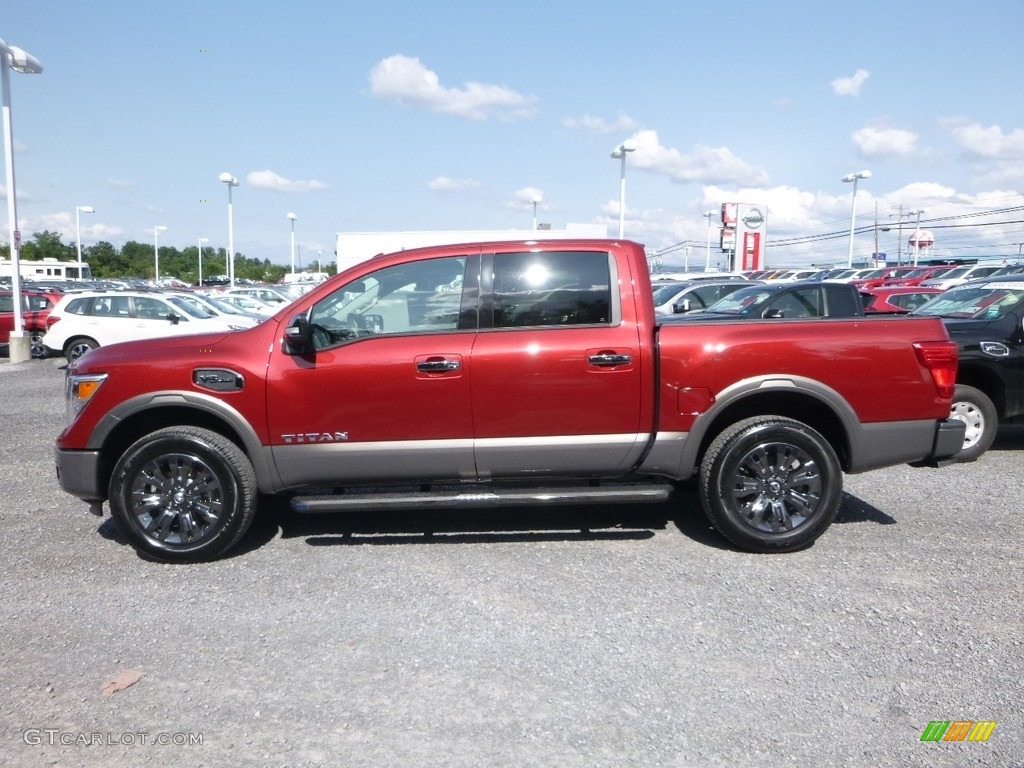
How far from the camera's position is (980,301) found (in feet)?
26.3

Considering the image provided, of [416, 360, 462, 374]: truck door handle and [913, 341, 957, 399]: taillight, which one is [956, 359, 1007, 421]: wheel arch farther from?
[416, 360, 462, 374]: truck door handle

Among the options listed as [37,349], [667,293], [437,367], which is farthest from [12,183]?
[437,367]

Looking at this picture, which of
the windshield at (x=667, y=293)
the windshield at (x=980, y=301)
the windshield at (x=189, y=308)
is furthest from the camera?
the windshield at (x=667, y=293)

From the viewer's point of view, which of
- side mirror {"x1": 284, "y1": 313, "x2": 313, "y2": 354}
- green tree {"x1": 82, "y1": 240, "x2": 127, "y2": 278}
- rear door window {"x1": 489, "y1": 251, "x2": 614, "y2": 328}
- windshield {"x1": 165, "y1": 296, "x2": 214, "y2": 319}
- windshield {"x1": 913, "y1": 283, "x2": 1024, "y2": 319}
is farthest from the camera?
green tree {"x1": 82, "y1": 240, "x2": 127, "y2": 278}

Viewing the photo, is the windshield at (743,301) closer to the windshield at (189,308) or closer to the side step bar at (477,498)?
the side step bar at (477,498)

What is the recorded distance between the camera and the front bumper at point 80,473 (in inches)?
190

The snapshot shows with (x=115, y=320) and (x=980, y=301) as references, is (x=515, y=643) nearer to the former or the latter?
(x=980, y=301)

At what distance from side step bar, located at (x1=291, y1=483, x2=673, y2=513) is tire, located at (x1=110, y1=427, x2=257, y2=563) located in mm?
387

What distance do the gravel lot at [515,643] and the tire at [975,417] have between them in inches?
62.2

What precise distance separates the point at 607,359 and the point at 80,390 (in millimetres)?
3171

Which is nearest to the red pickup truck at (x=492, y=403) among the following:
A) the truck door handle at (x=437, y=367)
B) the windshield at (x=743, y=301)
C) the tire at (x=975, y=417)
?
the truck door handle at (x=437, y=367)

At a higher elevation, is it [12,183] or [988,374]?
[12,183]

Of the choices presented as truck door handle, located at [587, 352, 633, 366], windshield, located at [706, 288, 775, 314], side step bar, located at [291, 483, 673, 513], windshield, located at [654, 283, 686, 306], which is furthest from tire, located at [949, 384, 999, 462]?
windshield, located at [654, 283, 686, 306]

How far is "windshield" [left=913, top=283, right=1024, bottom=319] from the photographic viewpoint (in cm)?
762
